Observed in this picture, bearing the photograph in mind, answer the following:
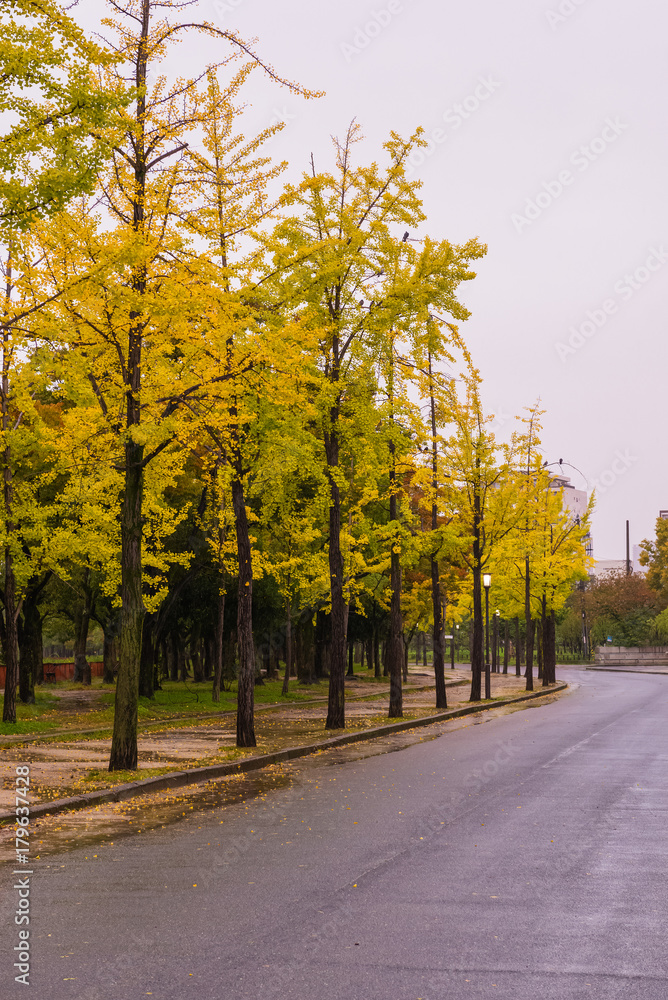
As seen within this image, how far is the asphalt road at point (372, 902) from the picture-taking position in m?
5.43

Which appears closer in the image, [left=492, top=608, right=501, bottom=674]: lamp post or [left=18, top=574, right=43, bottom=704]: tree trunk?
[left=18, top=574, right=43, bottom=704]: tree trunk

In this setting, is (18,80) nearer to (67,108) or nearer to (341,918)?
(67,108)

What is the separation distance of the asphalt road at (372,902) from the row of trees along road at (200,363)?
523 cm

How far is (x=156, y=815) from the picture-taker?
11.3 m

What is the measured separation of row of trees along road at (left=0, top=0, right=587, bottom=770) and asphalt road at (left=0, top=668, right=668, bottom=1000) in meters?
5.23

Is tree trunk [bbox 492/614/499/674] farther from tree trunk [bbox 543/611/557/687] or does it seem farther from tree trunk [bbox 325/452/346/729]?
tree trunk [bbox 325/452/346/729]

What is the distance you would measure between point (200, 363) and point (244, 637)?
17.5 ft

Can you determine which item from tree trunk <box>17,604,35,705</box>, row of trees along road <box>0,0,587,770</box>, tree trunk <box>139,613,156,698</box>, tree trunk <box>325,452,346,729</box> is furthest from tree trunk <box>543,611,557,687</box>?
tree trunk <box>325,452,346,729</box>

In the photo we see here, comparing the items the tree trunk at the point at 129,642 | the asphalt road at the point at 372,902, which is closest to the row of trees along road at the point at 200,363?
the tree trunk at the point at 129,642

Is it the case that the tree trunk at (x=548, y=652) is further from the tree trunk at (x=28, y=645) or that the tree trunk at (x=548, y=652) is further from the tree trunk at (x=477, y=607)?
the tree trunk at (x=28, y=645)

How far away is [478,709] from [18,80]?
24.9 meters

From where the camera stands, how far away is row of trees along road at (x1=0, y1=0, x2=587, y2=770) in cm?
1412

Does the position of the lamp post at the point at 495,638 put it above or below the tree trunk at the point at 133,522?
below

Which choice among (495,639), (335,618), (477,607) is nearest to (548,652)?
(495,639)
